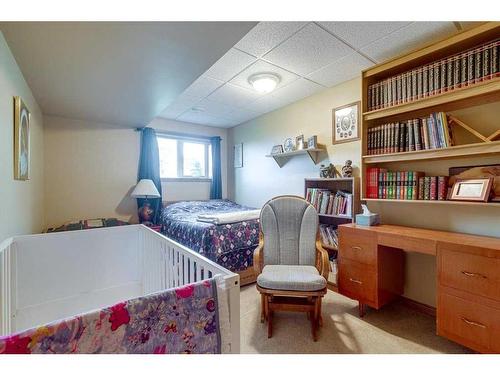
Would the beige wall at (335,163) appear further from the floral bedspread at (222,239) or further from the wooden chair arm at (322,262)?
the floral bedspread at (222,239)

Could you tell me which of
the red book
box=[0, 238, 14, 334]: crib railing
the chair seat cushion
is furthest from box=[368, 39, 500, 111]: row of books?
box=[0, 238, 14, 334]: crib railing

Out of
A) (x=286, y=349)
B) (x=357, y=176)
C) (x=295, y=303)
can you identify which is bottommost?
(x=286, y=349)

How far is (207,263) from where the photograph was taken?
4.03 ft

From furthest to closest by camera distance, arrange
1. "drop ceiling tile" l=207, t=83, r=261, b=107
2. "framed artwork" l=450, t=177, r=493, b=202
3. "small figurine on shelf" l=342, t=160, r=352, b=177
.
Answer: "drop ceiling tile" l=207, t=83, r=261, b=107 < "small figurine on shelf" l=342, t=160, r=352, b=177 < "framed artwork" l=450, t=177, r=493, b=202

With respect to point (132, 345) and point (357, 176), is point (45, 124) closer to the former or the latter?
point (132, 345)

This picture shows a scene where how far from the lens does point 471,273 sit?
4.53ft

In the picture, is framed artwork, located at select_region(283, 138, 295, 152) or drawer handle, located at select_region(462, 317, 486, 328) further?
framed artwork, located at select_region(283, 138, 295, 152)

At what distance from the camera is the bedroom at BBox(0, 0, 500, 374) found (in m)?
1.40

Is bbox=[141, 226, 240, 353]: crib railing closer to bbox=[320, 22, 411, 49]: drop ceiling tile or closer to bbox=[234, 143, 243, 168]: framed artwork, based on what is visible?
bbox=[320, 22, 411, 49]: drop ceiling tile

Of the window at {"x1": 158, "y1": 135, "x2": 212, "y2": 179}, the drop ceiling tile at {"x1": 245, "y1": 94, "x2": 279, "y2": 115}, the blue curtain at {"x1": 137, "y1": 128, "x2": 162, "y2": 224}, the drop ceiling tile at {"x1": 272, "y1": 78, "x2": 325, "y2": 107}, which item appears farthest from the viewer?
the window at {"x1": 158, "y1": 135, "x2": 212, "y2": 179}

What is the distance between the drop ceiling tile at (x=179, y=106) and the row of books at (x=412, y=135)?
219 cm

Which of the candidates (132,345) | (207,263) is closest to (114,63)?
(207,263)

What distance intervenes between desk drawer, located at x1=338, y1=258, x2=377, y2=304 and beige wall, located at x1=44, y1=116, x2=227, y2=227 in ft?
9.78
